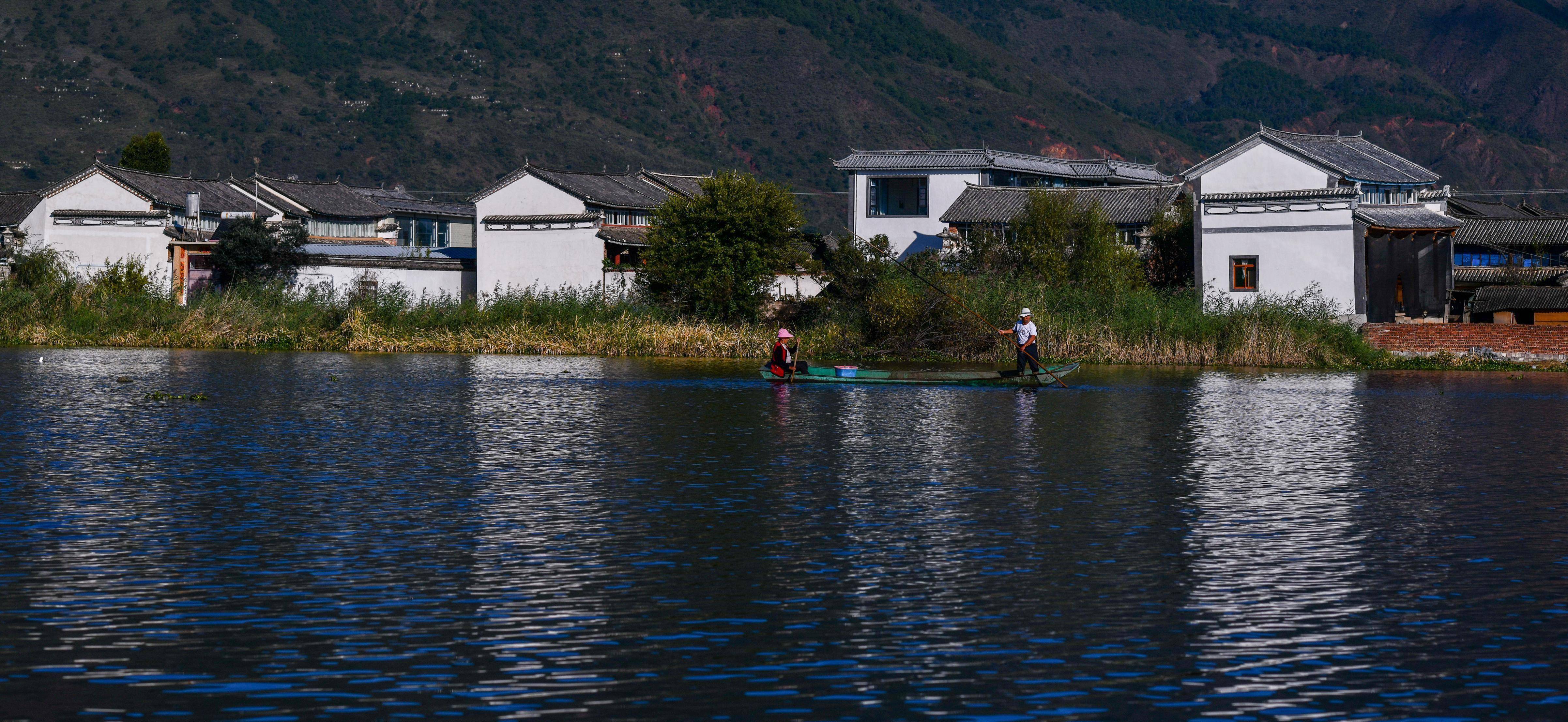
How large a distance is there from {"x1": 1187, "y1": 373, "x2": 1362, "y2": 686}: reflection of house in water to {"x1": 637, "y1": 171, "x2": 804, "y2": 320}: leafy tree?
101 ft

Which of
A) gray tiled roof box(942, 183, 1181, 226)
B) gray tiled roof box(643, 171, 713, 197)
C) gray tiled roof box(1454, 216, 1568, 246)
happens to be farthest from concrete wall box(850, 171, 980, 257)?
gray tiled roof box(1454, 216, 1568, 246)

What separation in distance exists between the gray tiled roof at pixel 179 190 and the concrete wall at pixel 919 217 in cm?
3233

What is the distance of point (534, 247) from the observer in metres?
75.3

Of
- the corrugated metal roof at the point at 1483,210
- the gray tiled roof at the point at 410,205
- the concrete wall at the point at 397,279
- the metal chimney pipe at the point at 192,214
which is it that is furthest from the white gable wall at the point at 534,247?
the corrugated metal roof at the point at 1483,210

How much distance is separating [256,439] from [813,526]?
12475 millimetres

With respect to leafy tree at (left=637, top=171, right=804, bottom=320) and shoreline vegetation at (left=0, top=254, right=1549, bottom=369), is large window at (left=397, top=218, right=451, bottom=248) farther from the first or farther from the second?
leafy tree at (left=637, top=171, right=804, bottom=320)

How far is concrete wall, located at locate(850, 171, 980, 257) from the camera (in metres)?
80.9

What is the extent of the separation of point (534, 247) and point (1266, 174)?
33954 mm

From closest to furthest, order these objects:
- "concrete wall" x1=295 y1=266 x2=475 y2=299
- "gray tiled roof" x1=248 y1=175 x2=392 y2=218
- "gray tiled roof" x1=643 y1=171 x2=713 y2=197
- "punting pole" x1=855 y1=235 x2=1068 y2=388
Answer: "punting pole" x1=855 y1=235 x2=1068 y2=388 < "concrete wall" x1=295 y1=266 x2=475 y2=299 < "gray tiled roof" x1=643 y1=171 x2=713 y2=197 < "gray tiled roof" x1=248 y1=175 x2=392 y2=218

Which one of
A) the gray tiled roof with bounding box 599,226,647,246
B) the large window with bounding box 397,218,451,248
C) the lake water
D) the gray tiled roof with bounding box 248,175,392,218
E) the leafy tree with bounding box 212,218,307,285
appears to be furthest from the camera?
the large window with bounding box 397,218,451,248

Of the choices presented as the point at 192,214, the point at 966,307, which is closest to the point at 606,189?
the point at 192,214

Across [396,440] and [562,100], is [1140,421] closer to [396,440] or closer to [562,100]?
[396,440]

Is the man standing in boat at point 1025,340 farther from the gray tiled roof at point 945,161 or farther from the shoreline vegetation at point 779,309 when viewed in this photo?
the gray tiled roof at point 945,161

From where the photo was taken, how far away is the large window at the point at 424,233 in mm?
97438
